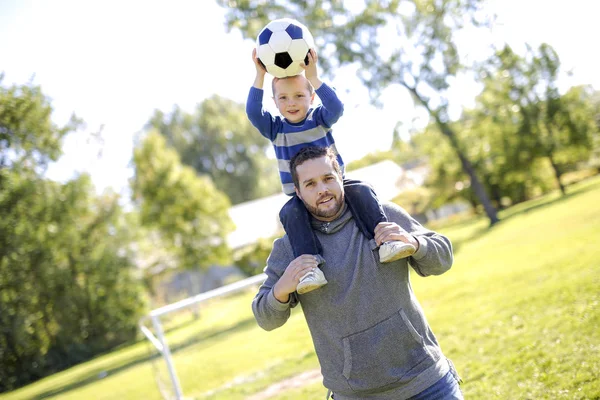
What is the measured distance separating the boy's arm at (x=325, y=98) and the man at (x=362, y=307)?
24.6 inches

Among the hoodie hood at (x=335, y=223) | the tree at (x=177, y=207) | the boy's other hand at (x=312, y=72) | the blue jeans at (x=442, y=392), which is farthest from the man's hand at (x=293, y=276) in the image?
the tree at (x=177, y=207)

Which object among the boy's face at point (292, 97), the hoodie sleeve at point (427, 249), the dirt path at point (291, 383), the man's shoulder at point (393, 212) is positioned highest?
the boy's face at point (292, 97)

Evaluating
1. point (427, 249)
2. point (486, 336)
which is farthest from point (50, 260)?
point (427, 249)

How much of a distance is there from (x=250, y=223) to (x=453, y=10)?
2045 centimetres

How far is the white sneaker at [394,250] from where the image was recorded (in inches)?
106

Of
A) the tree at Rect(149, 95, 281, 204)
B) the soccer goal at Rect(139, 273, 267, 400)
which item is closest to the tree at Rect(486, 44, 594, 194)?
the tree at Rect(149, 95, 281, 204)

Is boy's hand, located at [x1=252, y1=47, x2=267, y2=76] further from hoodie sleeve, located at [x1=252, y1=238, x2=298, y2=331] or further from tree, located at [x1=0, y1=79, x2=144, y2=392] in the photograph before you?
tree, located at [x1=0, y1=79, x2=144, y2=392]

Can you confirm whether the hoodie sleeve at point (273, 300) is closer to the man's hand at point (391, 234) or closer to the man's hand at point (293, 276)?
the man's hand at point (293, 276)

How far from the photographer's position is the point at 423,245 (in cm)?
282

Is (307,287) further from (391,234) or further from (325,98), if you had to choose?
(325,98)

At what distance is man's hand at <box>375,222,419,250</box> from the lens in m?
2.73

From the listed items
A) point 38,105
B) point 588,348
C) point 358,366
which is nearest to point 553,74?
point 38,105

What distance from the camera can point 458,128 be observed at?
3403 cm

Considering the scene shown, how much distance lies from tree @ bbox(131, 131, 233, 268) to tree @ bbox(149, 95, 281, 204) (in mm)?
21937
